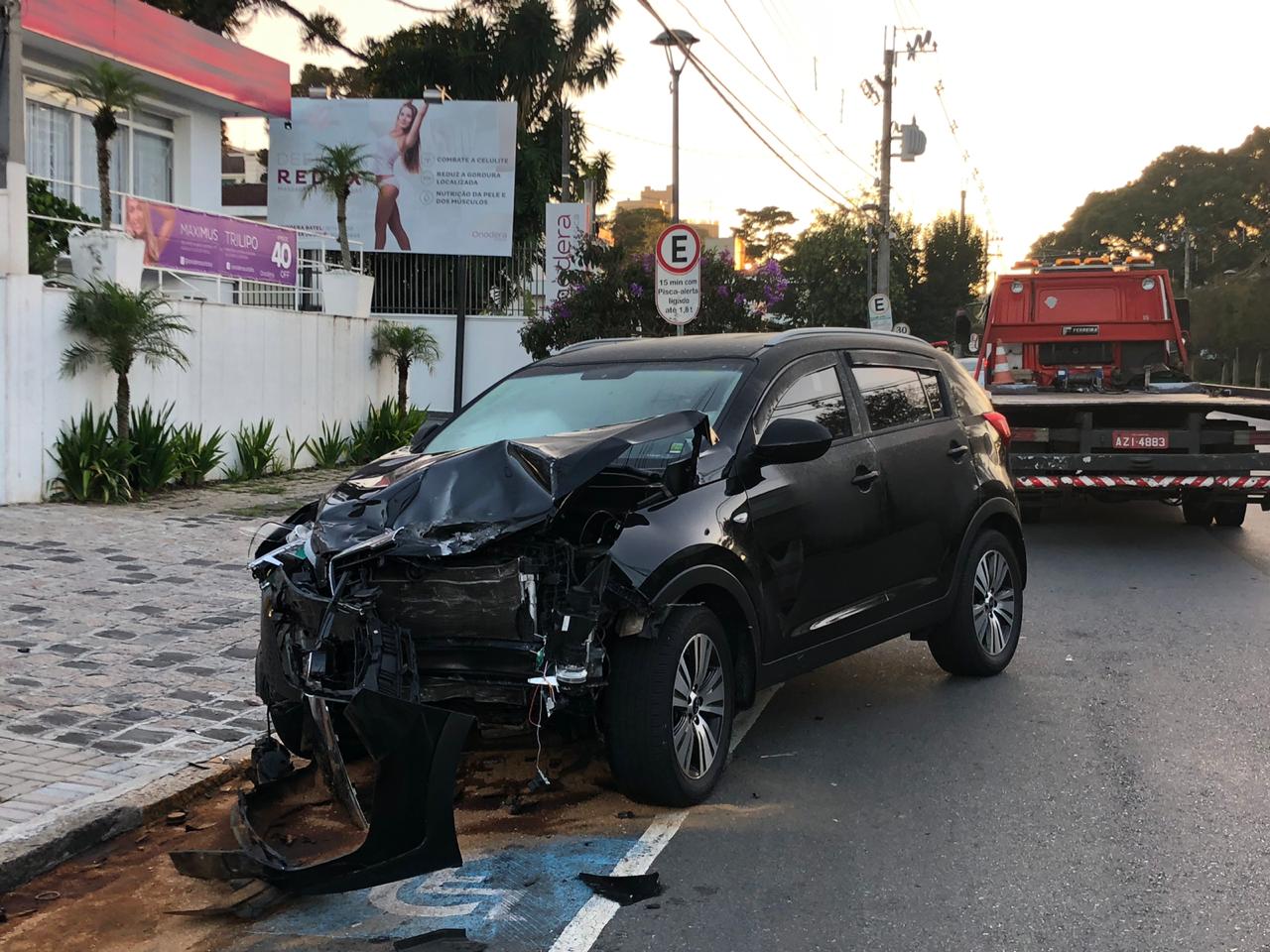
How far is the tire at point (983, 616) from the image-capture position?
6727 millimetres

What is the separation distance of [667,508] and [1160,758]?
2.51 metres

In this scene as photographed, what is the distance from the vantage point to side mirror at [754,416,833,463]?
5.25 metres

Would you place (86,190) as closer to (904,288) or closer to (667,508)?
(667,508)

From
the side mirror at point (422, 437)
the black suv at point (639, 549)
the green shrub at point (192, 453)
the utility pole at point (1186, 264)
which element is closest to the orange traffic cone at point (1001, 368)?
the black suv at point (639, 549)

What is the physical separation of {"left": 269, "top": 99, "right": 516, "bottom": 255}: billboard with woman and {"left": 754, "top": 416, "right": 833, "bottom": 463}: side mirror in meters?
24.1

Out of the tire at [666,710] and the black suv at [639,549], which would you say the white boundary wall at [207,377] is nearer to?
the black suv at [639,549]

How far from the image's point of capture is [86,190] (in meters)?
20.2

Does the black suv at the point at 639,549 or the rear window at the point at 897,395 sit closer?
the black suv at the point at 639,549

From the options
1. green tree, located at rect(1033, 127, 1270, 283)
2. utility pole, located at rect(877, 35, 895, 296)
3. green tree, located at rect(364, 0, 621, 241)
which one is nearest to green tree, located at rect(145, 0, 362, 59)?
green tree, located at rect(364, 0, 621, 241)

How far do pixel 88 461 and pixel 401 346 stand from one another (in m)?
6.43

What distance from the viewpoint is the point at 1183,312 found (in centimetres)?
1500

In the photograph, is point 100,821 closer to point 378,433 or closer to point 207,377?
point 207,377

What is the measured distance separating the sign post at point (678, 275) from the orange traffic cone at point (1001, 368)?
4331 millimetres

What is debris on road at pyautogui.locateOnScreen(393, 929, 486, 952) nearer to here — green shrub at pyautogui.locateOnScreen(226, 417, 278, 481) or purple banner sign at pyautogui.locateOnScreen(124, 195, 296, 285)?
green shrub at pyautogui.locateOnScreen(226, 417, 278, 481)
